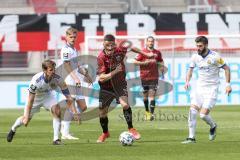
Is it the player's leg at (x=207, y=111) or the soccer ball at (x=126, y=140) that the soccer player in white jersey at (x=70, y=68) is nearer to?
the soccer ball at (x=126, y=140)

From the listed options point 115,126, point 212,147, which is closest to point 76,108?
point 115,126

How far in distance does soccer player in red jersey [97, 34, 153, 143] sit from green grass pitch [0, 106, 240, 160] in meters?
0.59

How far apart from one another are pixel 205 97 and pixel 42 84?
3204mm

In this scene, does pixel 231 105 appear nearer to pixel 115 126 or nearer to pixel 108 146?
pixel 115 126

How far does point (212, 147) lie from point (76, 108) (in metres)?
4.92

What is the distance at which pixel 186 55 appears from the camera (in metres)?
30.3

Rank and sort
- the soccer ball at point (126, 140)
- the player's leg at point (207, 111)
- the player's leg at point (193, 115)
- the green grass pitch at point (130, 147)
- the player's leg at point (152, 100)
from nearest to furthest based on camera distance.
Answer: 1. the green grass pitch at point (130, 147)
2. the soccer ball at point (126, 140)
3. the player's leg at point (193, 115)
4. the player's leg at point (207, 111)
5. the player's leg at point (152, 100)

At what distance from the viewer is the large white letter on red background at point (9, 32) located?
3091 centimetres

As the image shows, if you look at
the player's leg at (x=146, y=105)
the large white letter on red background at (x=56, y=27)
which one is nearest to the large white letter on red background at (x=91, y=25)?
the large white letter on red background at (x=56, y=27)

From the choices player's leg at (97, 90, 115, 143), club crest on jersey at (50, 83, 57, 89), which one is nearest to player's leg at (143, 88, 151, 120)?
player's leg at (97, 90, 115, 143)

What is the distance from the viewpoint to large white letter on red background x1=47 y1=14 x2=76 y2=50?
31328 millimetres

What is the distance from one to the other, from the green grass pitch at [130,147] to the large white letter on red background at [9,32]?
813cm

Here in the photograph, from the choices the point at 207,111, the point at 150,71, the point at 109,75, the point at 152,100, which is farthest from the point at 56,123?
the point at 150,71

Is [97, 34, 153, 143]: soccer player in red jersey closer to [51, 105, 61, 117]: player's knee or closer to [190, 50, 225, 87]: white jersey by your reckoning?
[51, 105, 61, 117]: player's knee
